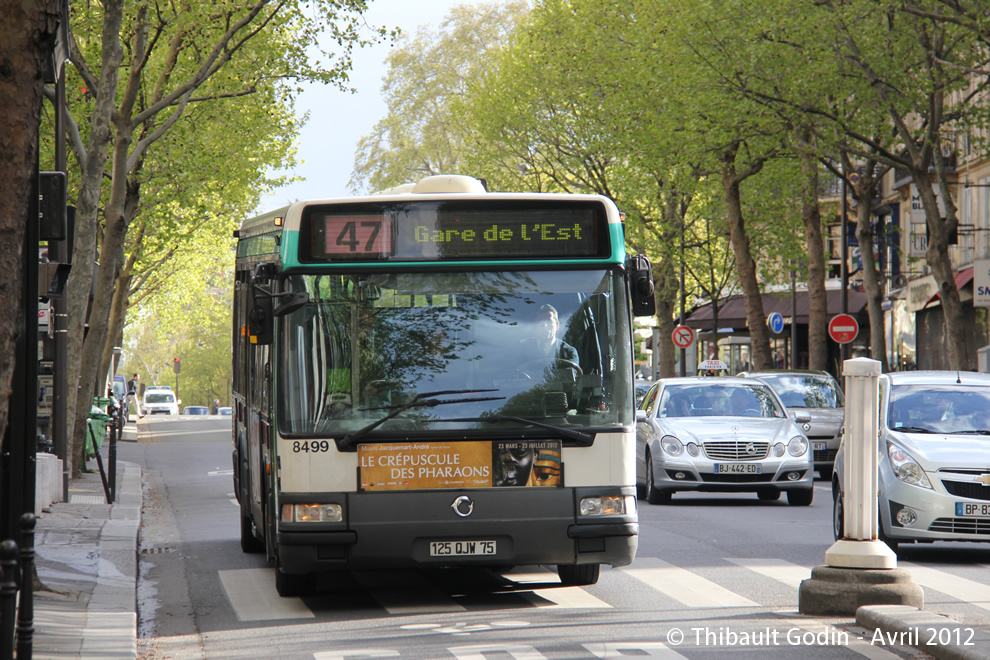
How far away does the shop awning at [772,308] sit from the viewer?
5662 centimetres

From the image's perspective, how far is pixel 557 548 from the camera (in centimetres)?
935

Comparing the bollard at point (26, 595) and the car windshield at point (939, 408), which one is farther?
the car windshield at point (939, 408)

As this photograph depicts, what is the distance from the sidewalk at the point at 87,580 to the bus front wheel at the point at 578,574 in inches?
116

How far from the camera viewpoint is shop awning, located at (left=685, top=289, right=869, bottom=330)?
56.6m

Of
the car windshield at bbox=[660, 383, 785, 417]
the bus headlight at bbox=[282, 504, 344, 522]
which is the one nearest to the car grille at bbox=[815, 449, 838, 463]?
the car windshield at bbox=[660, 383, 785, 417]

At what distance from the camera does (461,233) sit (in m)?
9.67

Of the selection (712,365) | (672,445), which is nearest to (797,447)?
(672,445)

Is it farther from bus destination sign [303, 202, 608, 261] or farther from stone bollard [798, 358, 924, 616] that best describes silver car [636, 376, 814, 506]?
stone bollard [798, 358, 924, 616]

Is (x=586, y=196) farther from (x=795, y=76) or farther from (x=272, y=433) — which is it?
(x=795, y=76)

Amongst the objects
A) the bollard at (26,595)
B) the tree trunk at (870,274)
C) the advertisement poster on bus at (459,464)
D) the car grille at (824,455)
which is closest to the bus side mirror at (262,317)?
the advertisement poster on bus at (459,464)

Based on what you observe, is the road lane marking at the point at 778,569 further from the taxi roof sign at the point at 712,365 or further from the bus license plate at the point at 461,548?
the taxi roof sign at the point at 712,365

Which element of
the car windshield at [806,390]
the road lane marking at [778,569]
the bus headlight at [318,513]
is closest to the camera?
the bus headlight at [318,513]

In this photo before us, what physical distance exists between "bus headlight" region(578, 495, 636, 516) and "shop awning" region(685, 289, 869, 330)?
4611 centimetres

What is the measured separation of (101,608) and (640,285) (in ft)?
13.5
